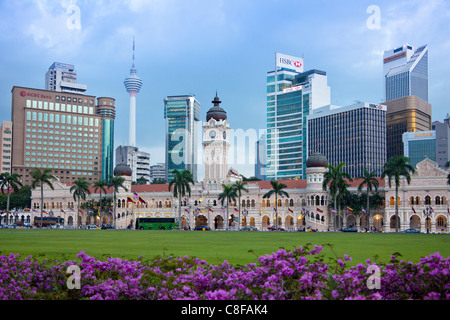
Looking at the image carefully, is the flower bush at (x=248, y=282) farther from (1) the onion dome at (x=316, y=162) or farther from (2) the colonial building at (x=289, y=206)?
(1) the onion dome at (x=316, y=162)

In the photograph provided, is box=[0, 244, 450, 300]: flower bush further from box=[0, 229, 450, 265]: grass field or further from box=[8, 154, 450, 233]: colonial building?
box=[8, 154, 450, 233]: colonial building

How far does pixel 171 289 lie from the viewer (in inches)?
587

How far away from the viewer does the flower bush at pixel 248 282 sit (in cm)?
1320

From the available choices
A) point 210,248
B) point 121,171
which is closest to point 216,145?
point 121,171

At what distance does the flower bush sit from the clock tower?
378 feet

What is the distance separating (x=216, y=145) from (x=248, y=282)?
121 metres

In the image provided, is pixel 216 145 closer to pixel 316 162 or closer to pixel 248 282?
pixel 316 162

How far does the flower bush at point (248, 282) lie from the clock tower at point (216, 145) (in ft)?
378

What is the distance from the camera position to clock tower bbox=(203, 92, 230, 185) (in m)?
134

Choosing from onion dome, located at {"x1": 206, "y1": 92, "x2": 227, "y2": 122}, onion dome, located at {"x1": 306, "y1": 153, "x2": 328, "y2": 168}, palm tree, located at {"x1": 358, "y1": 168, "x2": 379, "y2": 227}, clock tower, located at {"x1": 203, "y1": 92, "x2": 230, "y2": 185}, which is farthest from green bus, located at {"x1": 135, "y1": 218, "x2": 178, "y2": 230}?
onion dome, located at {"x1": 206, "y1": 92, "x2": 227, "y2": 122}

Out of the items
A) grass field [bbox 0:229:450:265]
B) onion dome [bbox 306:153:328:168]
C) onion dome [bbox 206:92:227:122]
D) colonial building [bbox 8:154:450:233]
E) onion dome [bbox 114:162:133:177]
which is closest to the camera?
grass field [bbox 0:229:450:265]

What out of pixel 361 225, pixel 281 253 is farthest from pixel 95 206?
pixel 281 253

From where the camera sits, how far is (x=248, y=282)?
14.8 meters

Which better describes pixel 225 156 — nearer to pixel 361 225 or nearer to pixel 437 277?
pixel 361 225
